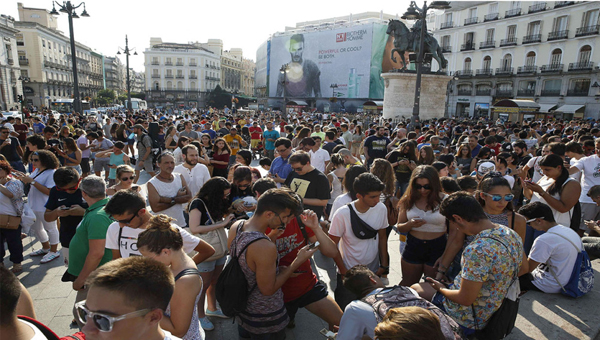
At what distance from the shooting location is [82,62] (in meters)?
70.9

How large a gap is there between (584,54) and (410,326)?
4174 cm

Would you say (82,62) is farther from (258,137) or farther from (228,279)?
(228,279)

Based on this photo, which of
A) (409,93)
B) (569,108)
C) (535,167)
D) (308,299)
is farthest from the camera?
(569,108)

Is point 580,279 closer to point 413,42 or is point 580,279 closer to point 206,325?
point 206,325

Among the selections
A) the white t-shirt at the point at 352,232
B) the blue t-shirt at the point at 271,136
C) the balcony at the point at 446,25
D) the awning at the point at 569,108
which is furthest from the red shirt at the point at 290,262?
the balcony at the point at 446,25

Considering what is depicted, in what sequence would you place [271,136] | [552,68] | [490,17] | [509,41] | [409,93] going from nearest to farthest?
[271,136]
[409,93]
[552,68]
[509,41]
[490,17]

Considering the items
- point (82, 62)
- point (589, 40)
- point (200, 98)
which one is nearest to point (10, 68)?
point (82, 62)

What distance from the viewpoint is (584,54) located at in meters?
31.9

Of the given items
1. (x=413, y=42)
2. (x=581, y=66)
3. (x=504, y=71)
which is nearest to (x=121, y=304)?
(x=413, y=42)

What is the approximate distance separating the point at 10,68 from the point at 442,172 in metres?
55.2

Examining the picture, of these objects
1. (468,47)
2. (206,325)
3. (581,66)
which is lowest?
(206,325)

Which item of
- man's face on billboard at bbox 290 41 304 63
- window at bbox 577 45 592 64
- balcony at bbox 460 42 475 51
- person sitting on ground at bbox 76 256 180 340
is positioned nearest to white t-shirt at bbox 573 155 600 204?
person sitting on ground at bbox 76 256 180 340

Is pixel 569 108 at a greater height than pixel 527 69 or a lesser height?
lesser

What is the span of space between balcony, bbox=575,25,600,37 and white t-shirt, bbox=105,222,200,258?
4117 cm
